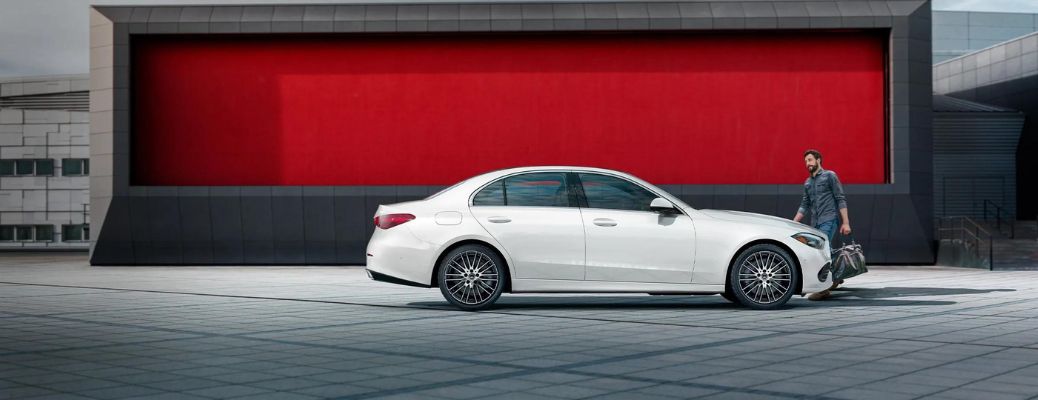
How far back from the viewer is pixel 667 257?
36.2ft

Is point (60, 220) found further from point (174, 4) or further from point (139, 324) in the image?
point (139, 324)

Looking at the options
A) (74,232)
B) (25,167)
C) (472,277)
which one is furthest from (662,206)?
(25,167)

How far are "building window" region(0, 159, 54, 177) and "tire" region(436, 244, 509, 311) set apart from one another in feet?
121

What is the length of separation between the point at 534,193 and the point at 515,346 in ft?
10.6

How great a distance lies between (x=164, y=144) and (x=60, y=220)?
24637mm

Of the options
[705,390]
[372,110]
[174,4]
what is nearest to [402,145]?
[372,110]

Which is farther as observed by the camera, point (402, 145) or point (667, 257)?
point (402, 145)

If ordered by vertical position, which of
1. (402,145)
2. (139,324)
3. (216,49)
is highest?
(216,49)

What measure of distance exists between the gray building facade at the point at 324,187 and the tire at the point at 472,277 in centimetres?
1028

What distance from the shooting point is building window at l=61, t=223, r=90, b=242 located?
43.9m

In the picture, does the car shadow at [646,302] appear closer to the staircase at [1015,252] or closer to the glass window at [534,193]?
the glass window at [534,193]

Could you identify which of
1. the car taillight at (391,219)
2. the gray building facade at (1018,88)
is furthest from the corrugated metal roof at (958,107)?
the car taillight at (391,219)

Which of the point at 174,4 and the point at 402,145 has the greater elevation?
the point at 174,4

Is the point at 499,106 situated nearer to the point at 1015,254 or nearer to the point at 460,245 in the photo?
the point at 1015,254
